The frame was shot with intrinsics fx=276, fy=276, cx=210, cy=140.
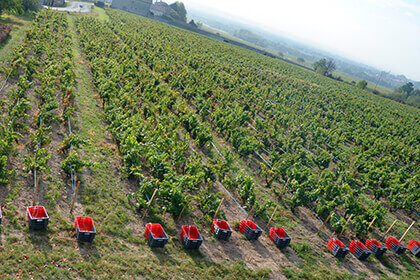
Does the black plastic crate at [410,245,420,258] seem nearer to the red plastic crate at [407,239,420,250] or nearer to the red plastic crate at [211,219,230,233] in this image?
the red plastic crate at [407,239,420,250]

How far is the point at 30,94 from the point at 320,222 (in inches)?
712

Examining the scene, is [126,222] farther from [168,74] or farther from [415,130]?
[415,130]

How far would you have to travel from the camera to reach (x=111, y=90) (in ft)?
62.0

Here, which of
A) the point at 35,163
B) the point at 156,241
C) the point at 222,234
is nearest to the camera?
the point at 156,241

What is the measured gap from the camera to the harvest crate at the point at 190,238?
9250mm

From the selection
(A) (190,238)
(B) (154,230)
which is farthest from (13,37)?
(A) (190,238)

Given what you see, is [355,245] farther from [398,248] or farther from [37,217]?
[37,217]

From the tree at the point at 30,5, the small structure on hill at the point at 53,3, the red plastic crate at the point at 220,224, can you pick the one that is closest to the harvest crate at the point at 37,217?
the red plastic crate at the point at 220,224

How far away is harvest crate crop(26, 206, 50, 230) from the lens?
25.9 ft

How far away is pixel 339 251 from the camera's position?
447 inches

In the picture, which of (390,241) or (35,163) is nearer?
(35,163)

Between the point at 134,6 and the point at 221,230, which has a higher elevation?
the point at 134,6

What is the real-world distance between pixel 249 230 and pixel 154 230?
12.2ft

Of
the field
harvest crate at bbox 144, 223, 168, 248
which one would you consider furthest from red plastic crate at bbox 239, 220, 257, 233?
harvest crate at bbox 144, 223, 168, 248
